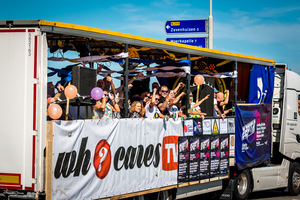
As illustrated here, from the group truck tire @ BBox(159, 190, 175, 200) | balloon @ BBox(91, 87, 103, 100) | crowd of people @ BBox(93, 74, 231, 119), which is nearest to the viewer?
balloon @ BBox(91, 87, 103, 100)

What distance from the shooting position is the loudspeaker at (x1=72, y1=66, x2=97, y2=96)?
8352 mm

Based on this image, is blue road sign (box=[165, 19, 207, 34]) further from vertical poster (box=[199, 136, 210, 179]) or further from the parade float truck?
vertical poster (box=[199, 136, 210, 179])

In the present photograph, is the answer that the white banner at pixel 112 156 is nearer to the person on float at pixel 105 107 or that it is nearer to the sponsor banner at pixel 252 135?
the person on float at pixel 105 107

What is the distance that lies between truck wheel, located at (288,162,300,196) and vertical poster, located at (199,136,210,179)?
13.5ft

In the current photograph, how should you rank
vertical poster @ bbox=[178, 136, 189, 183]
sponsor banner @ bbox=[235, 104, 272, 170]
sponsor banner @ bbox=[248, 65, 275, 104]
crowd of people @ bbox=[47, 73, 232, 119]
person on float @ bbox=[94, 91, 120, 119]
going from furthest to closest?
sponsor banner @ bbox=[248, 65, 275, 104] < sponsor banner @ bbox=[235, 104, 272, 170] < vertical poster @ bbox=[178, 136, 189, 183] < crowd of people @ bbox=[47, 73, 232, 119] < person on float @ bbox=[94, 91, 120, 119]

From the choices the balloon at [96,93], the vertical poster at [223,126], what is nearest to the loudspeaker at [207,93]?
the vertical poster at [223,126]

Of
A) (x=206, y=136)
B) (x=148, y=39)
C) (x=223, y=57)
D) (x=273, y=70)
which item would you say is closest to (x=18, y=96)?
(x=148, y=39)

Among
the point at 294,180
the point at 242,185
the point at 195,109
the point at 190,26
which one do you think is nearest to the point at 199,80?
the point at 195,109

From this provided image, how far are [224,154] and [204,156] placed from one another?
92 centimetres

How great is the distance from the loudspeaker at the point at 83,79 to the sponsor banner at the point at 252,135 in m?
5.08

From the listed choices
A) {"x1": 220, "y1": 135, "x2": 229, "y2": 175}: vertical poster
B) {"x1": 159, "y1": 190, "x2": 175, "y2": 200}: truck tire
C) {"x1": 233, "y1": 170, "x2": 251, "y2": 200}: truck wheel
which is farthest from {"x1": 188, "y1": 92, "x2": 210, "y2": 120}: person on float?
{"x1": 233, "y1": 170, "x2": 251, "y2": 200}: truck wheel

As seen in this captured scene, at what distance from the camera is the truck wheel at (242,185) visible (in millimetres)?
12413

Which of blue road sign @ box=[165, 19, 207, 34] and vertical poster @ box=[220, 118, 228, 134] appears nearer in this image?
vertical poster @ box=[220, 118, 228, 134]

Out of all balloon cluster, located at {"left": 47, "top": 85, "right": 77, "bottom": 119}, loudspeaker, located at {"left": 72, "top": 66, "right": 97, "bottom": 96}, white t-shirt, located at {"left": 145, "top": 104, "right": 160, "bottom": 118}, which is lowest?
white t-shirt, located at {"left": 145, "top": 104, "right": 160, "bottom": 118}
